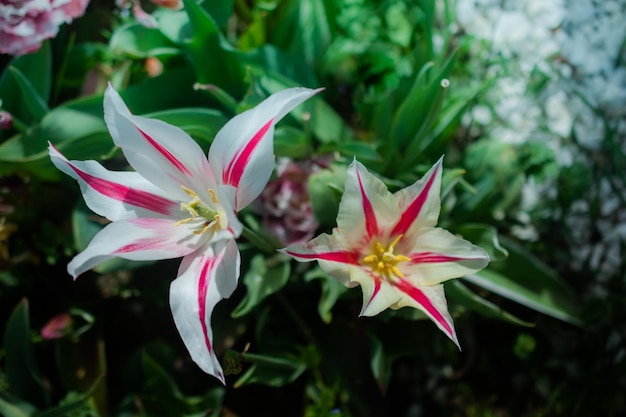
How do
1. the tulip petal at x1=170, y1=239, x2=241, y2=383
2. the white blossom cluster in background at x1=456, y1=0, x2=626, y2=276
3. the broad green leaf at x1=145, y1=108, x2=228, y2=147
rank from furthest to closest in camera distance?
the white blossom cluster in background at x1=456, y1=0, x2=626, y2=276 → the broad green leaf at x1=145, y1=108, x2=228, y2=147 → the tulip petal at x1=170, y1=239, x2=241, y2=383

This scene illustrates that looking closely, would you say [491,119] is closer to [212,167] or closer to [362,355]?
[362,355]

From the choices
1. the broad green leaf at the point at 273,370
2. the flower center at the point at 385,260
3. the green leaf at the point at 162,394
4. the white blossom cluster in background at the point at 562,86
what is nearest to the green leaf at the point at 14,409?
the green leaf at the point at 162,394

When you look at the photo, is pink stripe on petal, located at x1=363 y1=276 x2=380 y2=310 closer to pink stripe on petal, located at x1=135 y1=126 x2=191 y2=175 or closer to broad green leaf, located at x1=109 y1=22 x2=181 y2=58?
pink stripe on petal, located at x1=135 y1=126 x2=191 y2=175

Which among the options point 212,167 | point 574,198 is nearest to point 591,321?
point 574,198

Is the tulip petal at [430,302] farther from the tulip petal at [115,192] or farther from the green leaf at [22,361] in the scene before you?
the green leaf at [22,361]

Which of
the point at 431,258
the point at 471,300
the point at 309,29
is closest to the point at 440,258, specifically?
the point at 431,258

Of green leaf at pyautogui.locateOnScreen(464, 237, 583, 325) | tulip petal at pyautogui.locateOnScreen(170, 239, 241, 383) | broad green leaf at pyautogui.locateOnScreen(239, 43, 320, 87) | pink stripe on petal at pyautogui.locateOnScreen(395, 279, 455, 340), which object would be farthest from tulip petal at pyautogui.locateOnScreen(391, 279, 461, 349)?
broad green leaf at pyautogui.locateOnScreen(239, 43, 320, 87)
